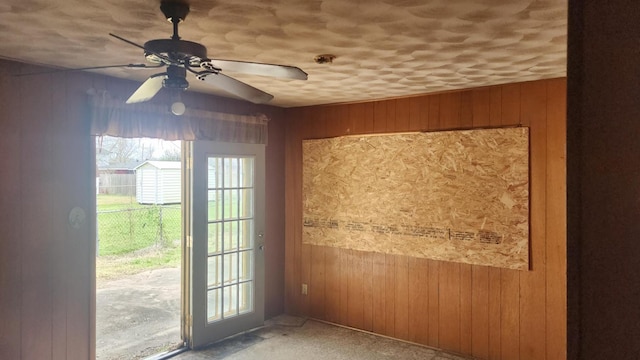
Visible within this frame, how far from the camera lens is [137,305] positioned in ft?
17.6

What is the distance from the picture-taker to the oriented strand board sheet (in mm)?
3678

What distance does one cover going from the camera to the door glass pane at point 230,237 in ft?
13.9

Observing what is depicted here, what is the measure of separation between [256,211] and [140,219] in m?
3.72

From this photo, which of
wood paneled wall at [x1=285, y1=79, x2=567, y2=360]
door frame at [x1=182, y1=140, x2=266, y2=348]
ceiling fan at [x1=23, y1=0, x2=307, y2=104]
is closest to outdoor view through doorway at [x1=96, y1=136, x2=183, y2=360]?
door frame at [x1=182, y1=140, x2=266, y2=348]

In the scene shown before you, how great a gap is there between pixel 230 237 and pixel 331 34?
2.67 metres

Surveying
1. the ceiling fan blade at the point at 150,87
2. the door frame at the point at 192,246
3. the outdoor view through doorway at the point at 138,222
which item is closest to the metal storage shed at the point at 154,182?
the outdoor view through doorway at the point at 138,222

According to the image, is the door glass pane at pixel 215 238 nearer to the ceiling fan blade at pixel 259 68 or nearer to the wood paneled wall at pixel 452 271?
the wood paneled wall at pixel 452 271

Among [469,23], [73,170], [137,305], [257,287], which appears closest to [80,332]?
[73,170]

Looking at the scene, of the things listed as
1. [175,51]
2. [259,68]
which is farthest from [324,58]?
[175,51]

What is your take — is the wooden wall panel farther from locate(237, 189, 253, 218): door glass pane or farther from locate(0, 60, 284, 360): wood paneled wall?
locate(237, 189, 253, 218): door glass pane

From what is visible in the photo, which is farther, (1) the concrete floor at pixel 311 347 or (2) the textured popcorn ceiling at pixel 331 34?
(1) the concrete floor at pixel 311 347

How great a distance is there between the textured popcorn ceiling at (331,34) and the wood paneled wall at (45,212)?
26 centimetres

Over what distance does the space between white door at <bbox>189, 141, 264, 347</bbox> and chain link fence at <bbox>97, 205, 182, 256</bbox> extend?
3.48 meters

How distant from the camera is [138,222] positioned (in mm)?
7441
